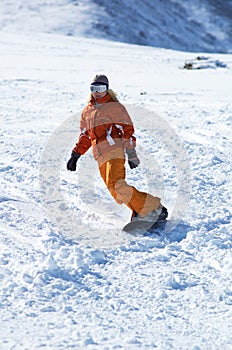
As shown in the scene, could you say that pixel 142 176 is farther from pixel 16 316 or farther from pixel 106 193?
pixel 16 316

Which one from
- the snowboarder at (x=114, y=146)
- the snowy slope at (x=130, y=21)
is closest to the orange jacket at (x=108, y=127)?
the snowboarder at (x=114, y=146)

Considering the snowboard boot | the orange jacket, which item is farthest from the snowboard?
the orange jacket

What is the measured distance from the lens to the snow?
369cm

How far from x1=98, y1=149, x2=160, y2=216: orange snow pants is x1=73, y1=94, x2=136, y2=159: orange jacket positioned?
4.2 inches

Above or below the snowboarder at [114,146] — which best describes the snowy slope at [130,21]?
above

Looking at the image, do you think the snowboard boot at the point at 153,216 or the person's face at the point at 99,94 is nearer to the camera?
the snowboard boot at the point at 153,216

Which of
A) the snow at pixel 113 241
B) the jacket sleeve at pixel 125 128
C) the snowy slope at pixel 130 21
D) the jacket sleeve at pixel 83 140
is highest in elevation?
the snowy slope at pixel 130 21

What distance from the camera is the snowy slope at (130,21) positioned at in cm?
Answer: 4081

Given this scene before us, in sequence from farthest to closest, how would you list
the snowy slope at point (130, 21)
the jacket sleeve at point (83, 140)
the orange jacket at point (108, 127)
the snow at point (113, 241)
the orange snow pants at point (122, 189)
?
1. the snowy slope at point (130, 21)
2. the jacket sleeve at point (83, 140)
3. the orange jacket at point (108, 127)
4. the orange snow pants at point (122, 189)
5. the snow at point (113, 241)

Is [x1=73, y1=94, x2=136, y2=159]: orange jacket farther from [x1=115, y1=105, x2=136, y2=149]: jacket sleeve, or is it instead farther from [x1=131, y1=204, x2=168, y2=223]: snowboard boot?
[x1=131, y1=204, x2=168, y2=223]: snowboard boot

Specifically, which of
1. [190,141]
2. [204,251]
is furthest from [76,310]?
[190,141]

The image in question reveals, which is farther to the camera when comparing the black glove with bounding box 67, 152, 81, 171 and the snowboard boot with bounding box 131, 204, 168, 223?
the black glove with bounding box 67, 152, 81, 171

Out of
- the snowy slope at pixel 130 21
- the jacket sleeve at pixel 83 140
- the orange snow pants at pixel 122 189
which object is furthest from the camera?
the snowy slope at pixel 130 21

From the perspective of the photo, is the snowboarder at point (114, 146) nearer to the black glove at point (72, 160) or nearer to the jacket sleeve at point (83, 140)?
the jacket sleeve at point (83, 140)
